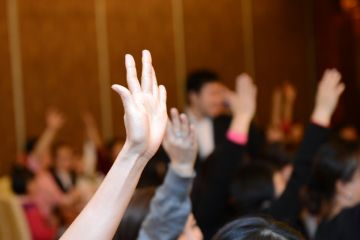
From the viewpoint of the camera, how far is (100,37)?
23.9 ft

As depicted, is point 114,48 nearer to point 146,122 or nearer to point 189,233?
point 189,233

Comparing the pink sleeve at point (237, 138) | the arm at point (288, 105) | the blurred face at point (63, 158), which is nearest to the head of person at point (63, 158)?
the blurred face at point (63, 158)

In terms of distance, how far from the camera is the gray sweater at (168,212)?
1.93 m

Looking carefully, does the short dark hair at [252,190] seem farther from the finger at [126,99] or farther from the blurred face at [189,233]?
the finger at [126,99]

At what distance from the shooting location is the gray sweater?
1.93m

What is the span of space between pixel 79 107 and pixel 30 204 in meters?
2.67

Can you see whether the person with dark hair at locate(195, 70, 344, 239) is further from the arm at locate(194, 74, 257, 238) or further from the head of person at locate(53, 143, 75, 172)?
the head of person at locate(53, 143, 75, 172)

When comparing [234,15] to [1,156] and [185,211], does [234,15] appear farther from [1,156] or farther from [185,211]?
[185,211]

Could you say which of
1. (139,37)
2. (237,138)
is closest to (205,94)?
(237,138)

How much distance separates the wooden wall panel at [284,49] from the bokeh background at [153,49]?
0.01 metres

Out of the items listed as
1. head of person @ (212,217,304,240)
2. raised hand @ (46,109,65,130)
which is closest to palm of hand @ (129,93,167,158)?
head of person @ (212,217,304,240)

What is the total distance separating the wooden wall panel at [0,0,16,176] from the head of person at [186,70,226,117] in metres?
2.95

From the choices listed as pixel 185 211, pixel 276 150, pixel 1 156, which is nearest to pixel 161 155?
pixel 276 150

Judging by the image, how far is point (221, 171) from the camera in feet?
8.25
